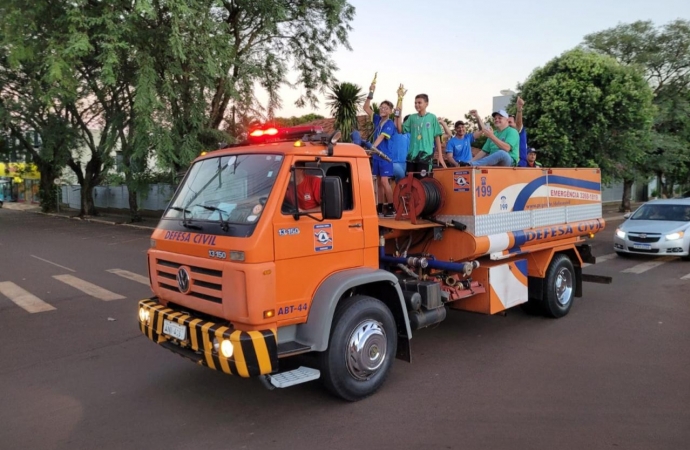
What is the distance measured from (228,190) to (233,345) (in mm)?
1380

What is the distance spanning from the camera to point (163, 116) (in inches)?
678

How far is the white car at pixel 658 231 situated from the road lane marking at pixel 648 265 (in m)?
0.29

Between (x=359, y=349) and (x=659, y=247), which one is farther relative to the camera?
(x=659, y=247)

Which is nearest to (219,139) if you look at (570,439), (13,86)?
(13,86)

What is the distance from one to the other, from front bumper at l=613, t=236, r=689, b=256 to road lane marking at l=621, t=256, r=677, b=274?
11.5 inches

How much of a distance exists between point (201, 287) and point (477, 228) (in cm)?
312

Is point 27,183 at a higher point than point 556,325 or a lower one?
higher

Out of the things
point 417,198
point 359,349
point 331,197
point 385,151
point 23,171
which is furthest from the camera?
point 23,171

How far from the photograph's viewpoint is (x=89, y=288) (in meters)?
10.1

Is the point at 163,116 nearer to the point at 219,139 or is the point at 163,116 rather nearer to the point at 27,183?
the point at 219,139

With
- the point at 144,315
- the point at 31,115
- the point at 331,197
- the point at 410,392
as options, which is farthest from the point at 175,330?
the point at 31,115

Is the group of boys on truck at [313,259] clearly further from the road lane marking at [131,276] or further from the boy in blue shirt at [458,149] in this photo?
the road lane marking at [131,276]

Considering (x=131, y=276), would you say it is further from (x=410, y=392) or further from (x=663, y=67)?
(x=663, y=67)

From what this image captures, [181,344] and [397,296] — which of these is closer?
[181,344]
